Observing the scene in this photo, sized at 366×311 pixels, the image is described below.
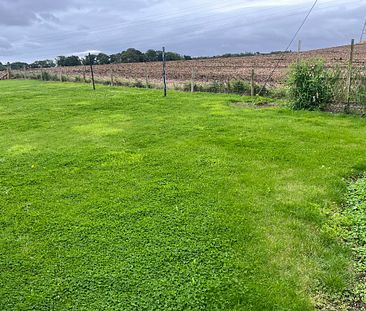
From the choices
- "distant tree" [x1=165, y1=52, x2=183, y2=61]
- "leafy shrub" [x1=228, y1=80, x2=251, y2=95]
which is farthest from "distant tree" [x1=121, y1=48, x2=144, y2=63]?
"leafy shrub" [x1=228, y1=80, x2=251, y2=95]

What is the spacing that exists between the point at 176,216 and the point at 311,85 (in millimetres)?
8300

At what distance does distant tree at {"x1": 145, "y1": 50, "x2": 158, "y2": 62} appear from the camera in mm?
52156

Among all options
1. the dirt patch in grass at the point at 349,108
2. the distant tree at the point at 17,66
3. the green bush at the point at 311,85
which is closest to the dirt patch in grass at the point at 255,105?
the green bush at the point at 311,85

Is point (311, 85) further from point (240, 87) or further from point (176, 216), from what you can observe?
point (176, 216)

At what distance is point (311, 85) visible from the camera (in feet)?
37.6

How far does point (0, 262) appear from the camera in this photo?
13.4 feet

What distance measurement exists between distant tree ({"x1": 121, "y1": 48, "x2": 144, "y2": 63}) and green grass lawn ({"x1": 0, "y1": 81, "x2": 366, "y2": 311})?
4484cm

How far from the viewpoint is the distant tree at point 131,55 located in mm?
52344

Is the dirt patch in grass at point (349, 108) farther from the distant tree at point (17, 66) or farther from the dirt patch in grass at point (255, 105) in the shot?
the distant tree at point (17, 66)

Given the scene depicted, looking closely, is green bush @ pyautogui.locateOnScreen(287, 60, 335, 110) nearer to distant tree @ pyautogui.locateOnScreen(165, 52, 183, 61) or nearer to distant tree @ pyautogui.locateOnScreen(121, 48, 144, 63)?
distant tree @ pyautogui.locateOnScreen(121, 48, 144, 63)

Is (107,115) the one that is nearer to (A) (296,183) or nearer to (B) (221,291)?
(A) (296,183)

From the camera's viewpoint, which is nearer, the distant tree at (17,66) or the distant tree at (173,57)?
the distant tree at (17,66)

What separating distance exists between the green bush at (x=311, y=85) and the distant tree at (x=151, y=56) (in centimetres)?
4232

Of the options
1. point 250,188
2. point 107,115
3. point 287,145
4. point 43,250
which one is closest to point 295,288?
point 250,188
